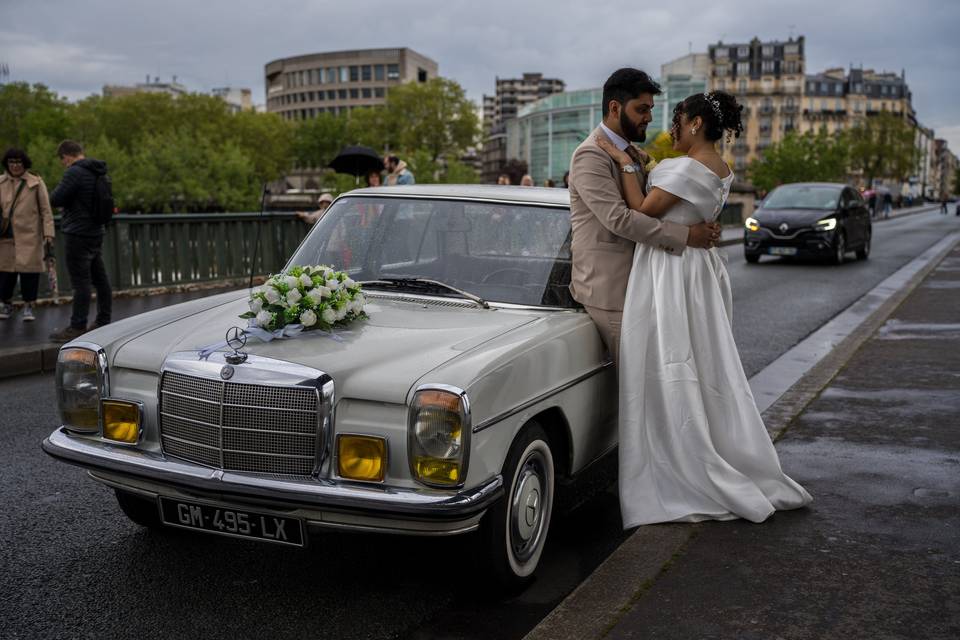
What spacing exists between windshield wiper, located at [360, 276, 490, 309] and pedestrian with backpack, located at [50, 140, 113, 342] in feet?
21.2

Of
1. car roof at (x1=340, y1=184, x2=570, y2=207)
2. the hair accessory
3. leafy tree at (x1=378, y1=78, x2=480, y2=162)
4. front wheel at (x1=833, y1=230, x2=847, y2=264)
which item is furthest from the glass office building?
the hair accessory

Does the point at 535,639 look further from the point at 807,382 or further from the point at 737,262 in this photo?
the point at 737,262

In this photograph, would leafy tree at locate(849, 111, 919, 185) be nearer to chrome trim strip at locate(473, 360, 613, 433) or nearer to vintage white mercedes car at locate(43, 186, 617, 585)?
chrome trim strip at locate(473, 360, 613, 433)

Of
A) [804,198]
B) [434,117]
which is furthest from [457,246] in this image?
[434,117]

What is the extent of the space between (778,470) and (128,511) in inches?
113

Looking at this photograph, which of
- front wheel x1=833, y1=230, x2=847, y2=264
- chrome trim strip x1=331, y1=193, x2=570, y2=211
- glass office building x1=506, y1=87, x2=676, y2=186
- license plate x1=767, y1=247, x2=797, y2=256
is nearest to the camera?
chrome trim strip x1=331, y1=193, x2=570, y2=211

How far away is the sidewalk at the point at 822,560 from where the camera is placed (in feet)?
10.9

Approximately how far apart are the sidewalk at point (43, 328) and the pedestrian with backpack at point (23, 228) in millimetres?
346

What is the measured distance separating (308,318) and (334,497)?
76cm

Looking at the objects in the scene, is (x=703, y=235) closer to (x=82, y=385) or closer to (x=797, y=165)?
(x=82, y=385)

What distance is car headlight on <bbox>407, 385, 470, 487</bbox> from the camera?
3367mm

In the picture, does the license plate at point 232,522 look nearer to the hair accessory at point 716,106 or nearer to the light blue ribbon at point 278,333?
the light blue ribbon at point 278,333

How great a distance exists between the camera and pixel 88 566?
4.15m

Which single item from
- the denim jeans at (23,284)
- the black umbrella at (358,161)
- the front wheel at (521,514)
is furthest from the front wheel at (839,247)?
the front wheel at (521,514)
